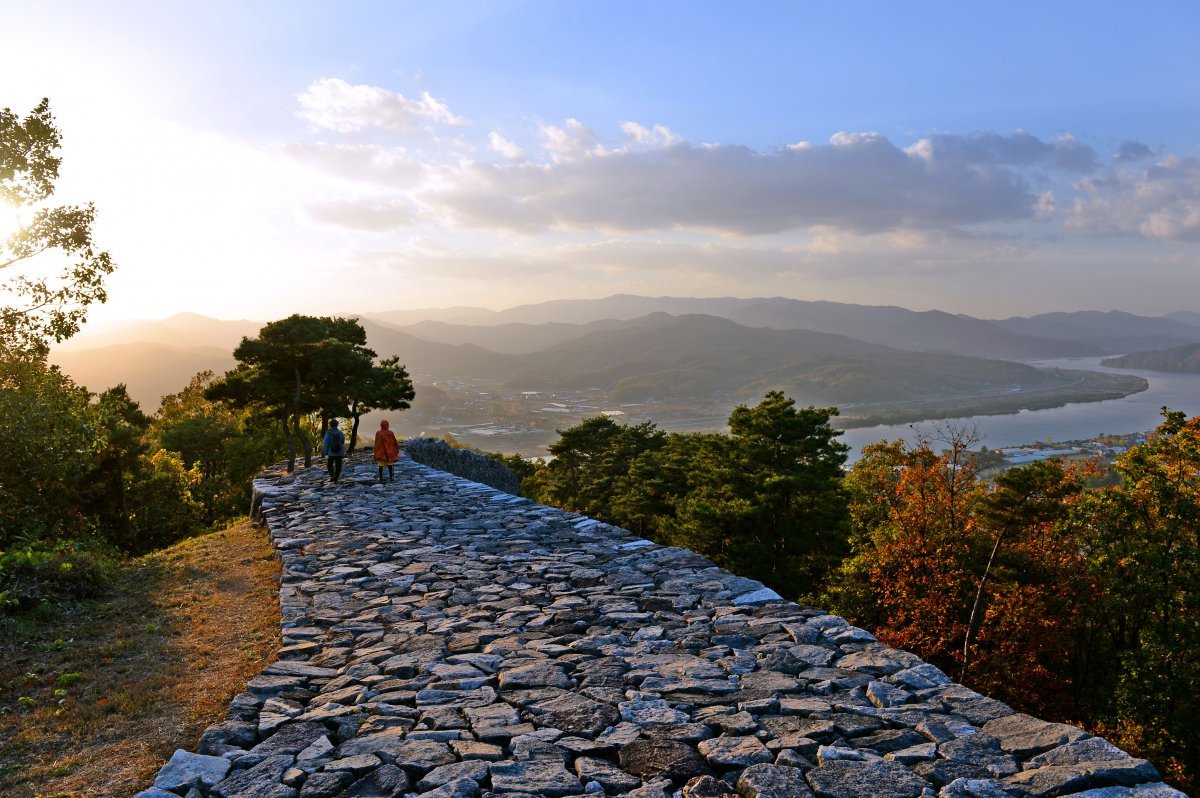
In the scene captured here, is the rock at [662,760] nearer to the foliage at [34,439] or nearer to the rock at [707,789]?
the rock at [707,789]

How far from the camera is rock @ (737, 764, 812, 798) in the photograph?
3.70 m

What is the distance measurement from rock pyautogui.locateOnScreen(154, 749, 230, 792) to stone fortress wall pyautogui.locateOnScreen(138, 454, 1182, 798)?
0.01 metres

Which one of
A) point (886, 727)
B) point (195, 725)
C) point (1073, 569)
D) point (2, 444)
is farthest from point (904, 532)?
point (2, 444)

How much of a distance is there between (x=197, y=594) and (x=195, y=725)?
5416 millimetres

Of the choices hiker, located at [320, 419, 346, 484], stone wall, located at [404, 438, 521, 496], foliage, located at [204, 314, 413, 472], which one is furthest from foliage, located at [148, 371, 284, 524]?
hiker, located at [320, 419, 346, 484]

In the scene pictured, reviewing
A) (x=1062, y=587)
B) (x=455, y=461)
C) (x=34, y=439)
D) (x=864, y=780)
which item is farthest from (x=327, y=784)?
(x=1062, y=587)

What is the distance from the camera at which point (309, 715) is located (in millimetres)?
4883

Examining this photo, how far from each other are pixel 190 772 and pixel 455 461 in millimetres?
23903

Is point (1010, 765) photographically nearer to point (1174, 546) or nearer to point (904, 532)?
point (1174, 546)

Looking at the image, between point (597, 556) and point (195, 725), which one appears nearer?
point (195, 725)

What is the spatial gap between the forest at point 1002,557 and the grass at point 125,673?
24.4 metres

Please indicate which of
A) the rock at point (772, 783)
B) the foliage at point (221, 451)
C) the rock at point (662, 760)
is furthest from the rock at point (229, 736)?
the foliage at point (221, 451)

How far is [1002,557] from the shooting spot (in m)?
28.3

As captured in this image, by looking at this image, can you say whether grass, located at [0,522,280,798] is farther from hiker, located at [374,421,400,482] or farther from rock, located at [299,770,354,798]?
hiker, located at [374,421,400,482]
